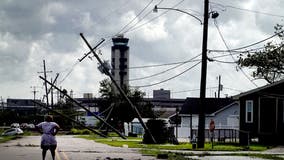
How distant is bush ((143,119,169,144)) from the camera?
45.2 meters

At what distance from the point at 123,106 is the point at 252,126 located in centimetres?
5527

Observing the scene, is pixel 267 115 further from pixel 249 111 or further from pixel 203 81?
pixel 203 81

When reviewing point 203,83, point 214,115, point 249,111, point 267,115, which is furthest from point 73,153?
point 214,115

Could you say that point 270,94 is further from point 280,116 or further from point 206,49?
point 206,49

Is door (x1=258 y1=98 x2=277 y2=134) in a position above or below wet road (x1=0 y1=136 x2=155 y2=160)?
above

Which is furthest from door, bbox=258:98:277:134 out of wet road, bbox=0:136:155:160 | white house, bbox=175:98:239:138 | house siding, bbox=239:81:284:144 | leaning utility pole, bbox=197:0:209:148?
white house, bbox=175:98:239:138

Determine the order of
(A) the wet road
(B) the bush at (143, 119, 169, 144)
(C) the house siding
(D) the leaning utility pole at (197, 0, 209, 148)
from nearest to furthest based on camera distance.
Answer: (A) the wet road, (D) the leaning utility pole at (197, 0, 209, 148), (C) the house siding, (B) the bush at (143, 119, 169, 144)

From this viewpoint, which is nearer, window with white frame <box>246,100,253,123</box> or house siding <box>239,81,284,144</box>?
house siding <box>239,81,284,144</box>

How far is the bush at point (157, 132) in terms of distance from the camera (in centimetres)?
4524

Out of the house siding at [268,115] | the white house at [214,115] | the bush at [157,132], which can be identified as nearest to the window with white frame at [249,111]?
the house siding at [268,115]

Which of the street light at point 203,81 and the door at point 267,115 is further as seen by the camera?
the door at point 267,115

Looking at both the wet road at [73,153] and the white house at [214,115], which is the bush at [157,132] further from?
the white house at [214,115]

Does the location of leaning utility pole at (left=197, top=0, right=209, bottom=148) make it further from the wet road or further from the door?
the door

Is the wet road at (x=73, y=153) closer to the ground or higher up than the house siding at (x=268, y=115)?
closer to the ground
